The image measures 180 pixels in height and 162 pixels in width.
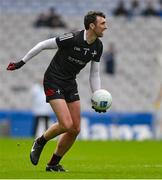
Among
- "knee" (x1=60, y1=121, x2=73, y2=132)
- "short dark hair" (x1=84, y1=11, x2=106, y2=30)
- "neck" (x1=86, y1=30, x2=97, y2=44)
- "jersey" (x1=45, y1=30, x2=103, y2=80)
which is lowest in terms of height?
"knee" (x1=60, y1=121, x2=73, y2=132)

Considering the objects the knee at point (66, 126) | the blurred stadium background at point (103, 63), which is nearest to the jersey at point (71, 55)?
the knee at point (66, 126)

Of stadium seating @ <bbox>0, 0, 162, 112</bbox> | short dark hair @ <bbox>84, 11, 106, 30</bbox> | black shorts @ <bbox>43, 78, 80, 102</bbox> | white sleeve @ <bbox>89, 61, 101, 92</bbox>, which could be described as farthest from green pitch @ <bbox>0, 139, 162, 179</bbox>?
stadium seating @ <bbox>0, 0, 162, 112</bbox>

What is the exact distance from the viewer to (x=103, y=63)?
3488cm

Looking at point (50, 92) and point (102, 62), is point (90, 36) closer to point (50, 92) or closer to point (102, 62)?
point (50, 92)

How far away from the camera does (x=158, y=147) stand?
74.6 feet

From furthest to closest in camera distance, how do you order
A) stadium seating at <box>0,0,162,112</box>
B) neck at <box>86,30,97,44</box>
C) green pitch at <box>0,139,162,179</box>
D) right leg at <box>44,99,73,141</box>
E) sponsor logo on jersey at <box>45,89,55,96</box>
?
stadium seating at <box>0,0,162,112</box> < neck at <box>86,30,97,44</box> < sponsor logo on jersey at <box>45,89,55,96</box> < right leg at <box>44,99,73,141</box> < green pitch at <box>0,139,162,179</box>

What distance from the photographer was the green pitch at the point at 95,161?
12.8m

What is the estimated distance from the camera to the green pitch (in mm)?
12758

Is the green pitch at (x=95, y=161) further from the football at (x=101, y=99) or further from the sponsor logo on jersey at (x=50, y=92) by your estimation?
the sponsor logo on jersey at (x=50, y=92)

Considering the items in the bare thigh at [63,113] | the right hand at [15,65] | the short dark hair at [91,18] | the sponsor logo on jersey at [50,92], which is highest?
the short dark hair at [91,18]

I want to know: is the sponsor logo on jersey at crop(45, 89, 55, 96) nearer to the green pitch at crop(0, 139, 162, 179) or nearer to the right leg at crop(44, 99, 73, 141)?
the right leg at crop(44, 99, 73, 141)

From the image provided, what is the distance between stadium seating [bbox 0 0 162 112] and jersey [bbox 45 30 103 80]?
19.1 metres

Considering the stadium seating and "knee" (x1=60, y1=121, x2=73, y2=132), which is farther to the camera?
the stadium seating

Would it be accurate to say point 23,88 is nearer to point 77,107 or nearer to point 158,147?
point 158,147
